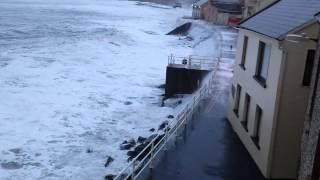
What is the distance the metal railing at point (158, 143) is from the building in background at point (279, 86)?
2700 millimetres

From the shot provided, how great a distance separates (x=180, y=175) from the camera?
1290 centimetres

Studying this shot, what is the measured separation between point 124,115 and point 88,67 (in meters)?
20.2

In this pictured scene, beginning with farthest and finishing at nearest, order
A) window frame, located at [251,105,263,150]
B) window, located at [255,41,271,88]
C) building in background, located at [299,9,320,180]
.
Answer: window frame, located at [251,105,263,150] → window, located at [255,41,271,88] → building in background, located at [299,9,320,180]

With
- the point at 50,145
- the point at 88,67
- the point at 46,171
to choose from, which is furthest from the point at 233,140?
the point at 88,67

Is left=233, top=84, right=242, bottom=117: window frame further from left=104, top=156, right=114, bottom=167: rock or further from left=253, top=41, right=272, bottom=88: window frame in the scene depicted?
left=104, top=156, right=114, bottom=167: rock

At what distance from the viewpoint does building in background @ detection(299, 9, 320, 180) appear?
24.1ft

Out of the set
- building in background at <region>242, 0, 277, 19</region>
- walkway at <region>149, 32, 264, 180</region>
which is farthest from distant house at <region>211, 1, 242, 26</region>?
walkway at <region>149, 32, 264, 180</region>

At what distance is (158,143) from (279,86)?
394 cm

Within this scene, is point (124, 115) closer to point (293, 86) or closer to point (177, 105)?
point (177, 105)

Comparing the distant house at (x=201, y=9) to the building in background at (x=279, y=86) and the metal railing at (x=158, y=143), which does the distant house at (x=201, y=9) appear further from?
the building in background at (x=279, y=86)

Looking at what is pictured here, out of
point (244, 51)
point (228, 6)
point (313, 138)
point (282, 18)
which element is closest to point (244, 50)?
point (244, 51)

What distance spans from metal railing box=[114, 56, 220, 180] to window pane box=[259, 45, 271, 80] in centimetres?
349

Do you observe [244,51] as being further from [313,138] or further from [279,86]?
[313,138]

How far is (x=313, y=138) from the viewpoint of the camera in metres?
7.63
